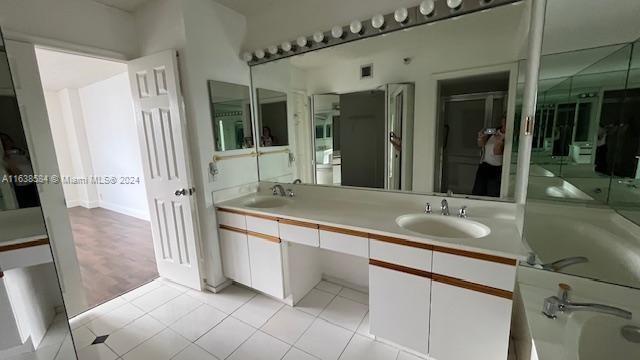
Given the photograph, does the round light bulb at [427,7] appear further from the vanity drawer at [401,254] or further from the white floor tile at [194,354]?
the white floor tile at [194,354]

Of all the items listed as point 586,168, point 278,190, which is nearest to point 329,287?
point 278,190

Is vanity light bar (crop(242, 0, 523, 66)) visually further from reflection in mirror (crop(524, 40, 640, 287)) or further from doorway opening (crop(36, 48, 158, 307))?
doorway opening (crop(36, 48, 158, 307))

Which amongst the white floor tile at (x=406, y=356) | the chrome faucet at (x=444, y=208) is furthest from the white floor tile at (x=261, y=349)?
the chrome faucet at (x=444, y=208)

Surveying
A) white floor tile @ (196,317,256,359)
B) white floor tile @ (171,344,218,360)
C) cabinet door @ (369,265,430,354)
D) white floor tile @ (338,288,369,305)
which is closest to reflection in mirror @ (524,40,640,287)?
cabinet door @ (369,265,430,354)

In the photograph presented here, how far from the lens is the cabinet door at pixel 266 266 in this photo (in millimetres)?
2029

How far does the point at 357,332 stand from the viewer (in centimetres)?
185

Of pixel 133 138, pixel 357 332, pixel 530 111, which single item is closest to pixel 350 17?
pixel 530 111

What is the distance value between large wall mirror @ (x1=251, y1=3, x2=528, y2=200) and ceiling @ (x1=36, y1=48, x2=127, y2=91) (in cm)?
226

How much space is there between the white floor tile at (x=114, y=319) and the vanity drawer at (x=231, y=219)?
987mm

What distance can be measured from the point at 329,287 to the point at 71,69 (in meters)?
4.67

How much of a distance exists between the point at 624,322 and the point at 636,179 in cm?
→ 68

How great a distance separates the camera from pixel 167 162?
2.27 meters

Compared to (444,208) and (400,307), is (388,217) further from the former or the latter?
(400,307)

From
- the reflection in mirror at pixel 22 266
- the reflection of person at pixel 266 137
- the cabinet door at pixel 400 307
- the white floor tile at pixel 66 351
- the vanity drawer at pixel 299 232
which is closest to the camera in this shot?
the reflection in mirror at pixel 22 266
